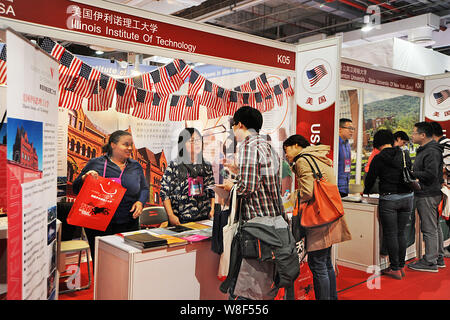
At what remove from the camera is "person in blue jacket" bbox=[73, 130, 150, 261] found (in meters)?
3.51

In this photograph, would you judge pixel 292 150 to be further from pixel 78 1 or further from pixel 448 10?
pixel 448 10

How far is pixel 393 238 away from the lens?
13.8ft

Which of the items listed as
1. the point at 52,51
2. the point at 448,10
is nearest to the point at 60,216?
the point at 52,51

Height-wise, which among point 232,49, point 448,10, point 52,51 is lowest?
point 52,51

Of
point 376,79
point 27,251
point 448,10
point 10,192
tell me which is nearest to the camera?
point 10,192

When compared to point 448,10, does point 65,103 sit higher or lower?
lower

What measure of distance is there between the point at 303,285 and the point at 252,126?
1.69 meters

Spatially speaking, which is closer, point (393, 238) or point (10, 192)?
point (10, 192)

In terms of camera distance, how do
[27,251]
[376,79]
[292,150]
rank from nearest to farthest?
[27,251]
[292,150]
[376,79]

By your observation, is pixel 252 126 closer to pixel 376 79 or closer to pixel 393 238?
pixel 393 238

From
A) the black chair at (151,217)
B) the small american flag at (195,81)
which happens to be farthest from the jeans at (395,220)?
the black chair at (151,217)

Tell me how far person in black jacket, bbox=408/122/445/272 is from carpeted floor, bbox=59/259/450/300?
162 millimetres

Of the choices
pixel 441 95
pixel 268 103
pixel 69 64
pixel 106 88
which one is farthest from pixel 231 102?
pixel 441 95

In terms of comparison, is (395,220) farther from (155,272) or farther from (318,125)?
(155,272)
